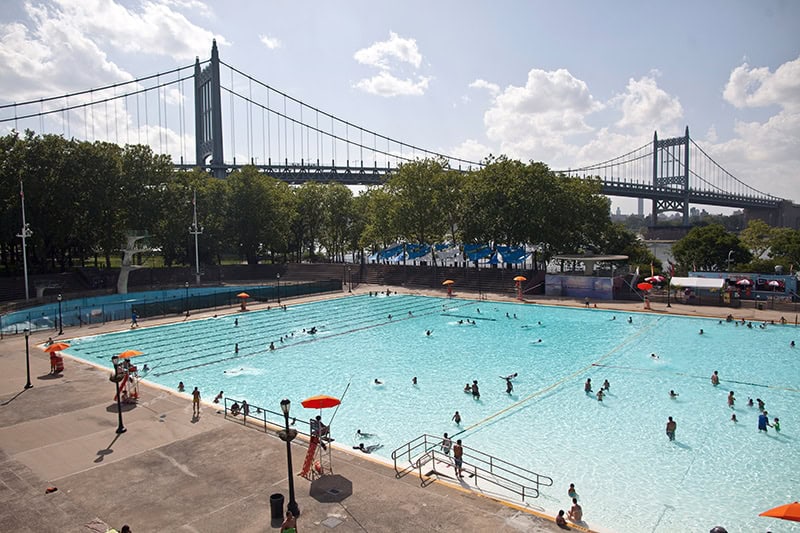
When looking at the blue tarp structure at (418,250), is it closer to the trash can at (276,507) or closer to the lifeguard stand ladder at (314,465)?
the lifeguard stand ladder at (314,465)

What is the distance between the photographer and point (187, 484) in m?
14.0

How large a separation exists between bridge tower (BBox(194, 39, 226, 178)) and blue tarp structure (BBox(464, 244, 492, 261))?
205 ft

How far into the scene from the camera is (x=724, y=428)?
832 inches

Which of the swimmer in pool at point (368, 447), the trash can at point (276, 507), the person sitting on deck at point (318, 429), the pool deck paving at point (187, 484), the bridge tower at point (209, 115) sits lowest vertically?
the swimmer in pool at point (368, 447)

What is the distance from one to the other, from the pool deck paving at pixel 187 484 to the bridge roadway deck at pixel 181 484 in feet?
0.10

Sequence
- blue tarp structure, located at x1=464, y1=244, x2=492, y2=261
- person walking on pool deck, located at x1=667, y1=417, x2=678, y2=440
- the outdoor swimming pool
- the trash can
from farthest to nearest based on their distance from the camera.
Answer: blue tarp structure, located at x1=464, y1=244, x2=492, y2=261
person walking on pool deck, located at x1=667, y1=417, x2=678, y2=440
the outdoor swimming pool
the trash can

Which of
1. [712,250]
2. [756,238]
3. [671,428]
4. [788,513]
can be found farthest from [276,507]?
[756,238]

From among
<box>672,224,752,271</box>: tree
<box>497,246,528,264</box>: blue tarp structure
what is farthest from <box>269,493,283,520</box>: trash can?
<box>672,224,752,271</box>: tree

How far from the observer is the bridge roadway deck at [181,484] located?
12141 millimetres

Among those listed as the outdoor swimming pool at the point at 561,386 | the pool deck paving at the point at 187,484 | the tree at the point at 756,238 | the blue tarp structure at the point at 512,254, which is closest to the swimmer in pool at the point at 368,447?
the outdoor swimming pool at the point at 561,386

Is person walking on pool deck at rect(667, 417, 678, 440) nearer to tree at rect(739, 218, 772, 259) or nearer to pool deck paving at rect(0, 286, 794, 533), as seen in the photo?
pool deck paving at rect(0, 286, 794, 533)

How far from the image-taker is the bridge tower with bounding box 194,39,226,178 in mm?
104500

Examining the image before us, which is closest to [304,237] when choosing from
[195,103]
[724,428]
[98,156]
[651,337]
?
[98,156]

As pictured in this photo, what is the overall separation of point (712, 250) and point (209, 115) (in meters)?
96.0
